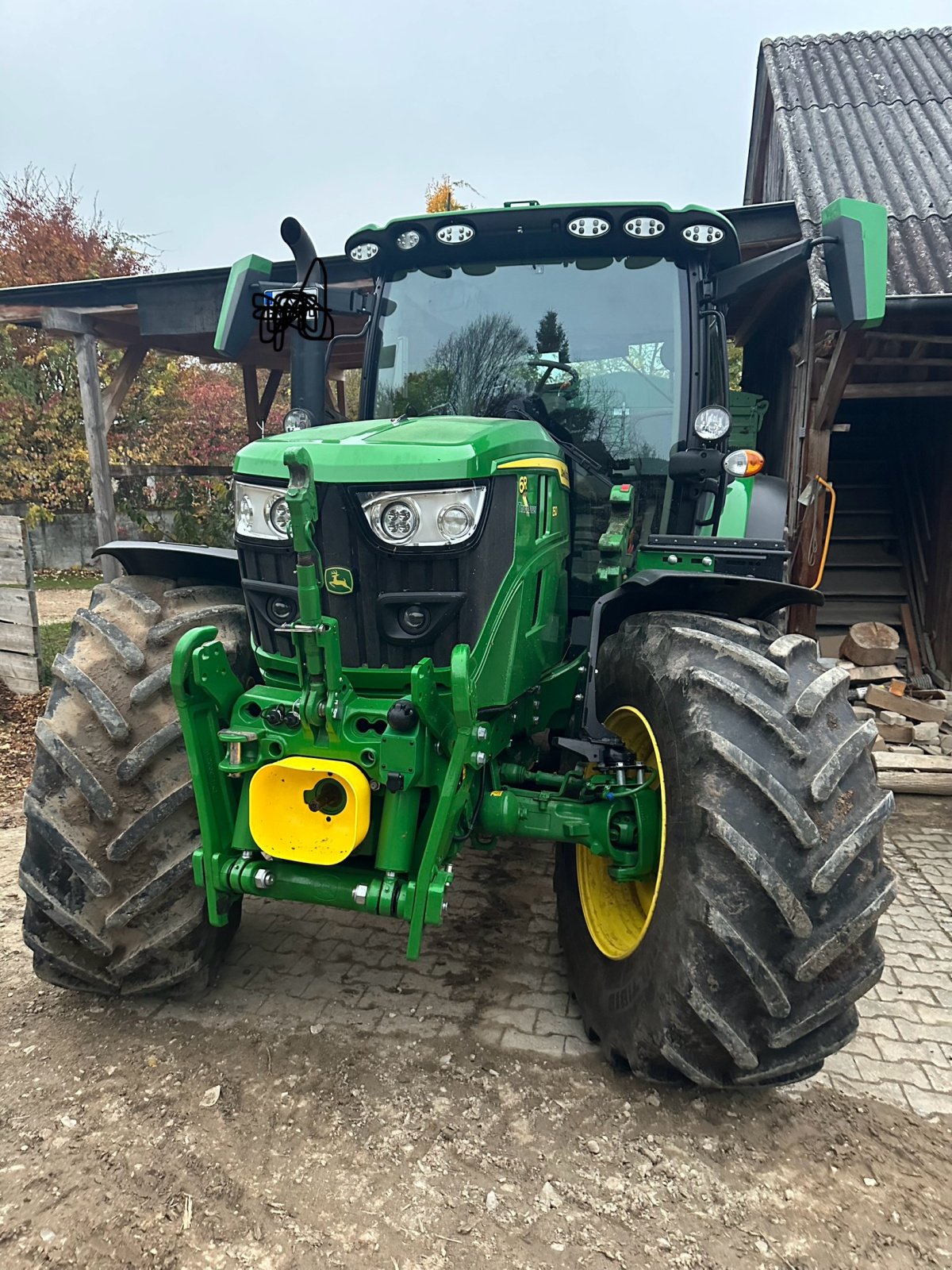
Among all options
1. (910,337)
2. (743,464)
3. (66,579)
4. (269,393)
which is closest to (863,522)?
(910,337)

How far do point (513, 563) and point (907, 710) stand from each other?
5.14 m

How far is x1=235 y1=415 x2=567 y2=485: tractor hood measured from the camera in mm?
2340

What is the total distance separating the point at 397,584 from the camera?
7.99 ft

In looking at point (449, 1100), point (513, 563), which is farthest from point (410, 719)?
point (449, 1100)

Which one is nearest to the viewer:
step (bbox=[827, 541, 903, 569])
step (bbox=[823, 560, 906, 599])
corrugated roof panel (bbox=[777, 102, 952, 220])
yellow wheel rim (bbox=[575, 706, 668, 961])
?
yellow wheel rim (bbox=[575, 706, 668, 961])

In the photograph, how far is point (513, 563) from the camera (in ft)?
8.57

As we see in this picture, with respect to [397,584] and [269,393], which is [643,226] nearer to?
[397,584]

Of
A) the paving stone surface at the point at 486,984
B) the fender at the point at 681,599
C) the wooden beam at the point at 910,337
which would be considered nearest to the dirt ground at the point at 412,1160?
the paving stone surface at the point at 486,984

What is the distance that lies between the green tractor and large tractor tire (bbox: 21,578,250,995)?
0.01 meters

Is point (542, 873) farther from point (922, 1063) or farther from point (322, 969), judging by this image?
point (922, 1063)

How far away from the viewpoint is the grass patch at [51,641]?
728cm

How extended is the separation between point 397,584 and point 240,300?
163cm

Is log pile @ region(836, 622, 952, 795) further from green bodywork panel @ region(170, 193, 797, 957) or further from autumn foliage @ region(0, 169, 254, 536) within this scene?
autumn foliage @ region(0, 169, 254, 536)

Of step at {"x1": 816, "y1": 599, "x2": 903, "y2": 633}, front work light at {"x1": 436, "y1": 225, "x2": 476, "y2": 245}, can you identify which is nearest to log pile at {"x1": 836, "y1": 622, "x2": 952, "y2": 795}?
step at {"x1": 816, "y1": 599, "x2": 903, "y2": 633}
